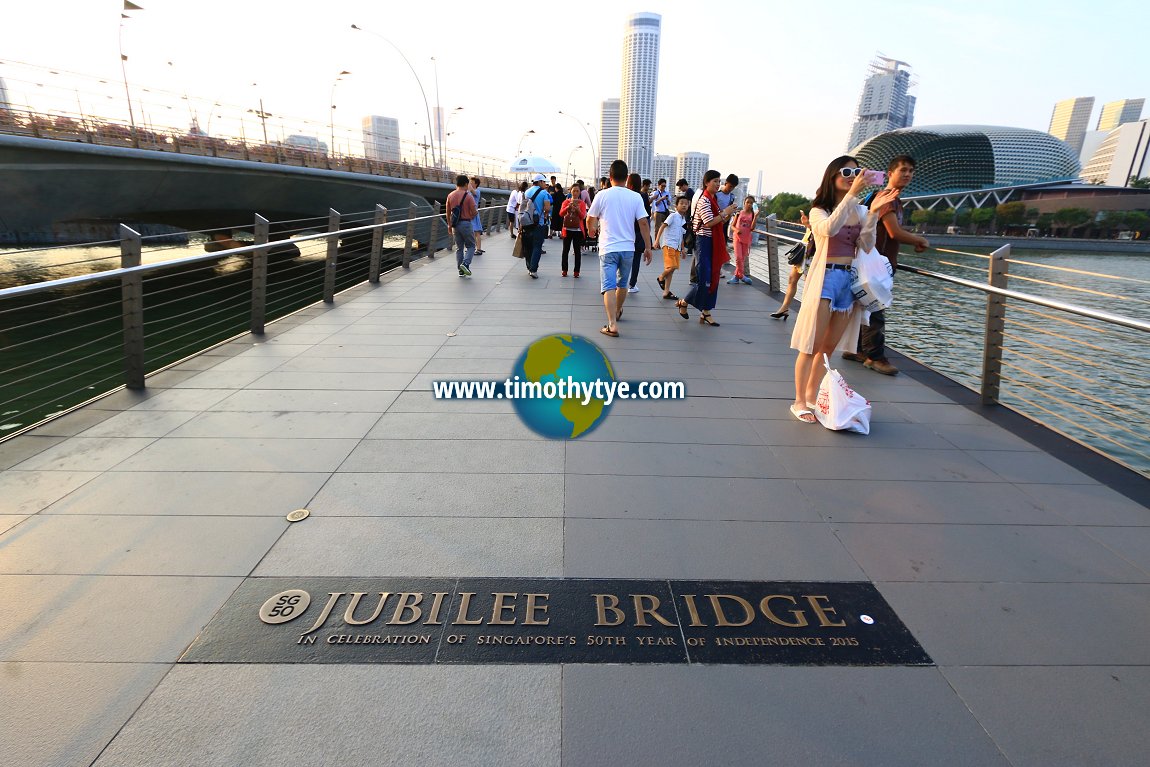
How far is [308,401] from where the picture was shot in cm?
453

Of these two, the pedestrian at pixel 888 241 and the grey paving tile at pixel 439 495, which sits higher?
the pedestrian at pixel 888 241

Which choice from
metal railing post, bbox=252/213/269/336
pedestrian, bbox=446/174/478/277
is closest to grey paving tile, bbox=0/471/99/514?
metal railing post, bbox=252/213/269/336

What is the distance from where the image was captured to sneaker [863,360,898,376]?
558cm

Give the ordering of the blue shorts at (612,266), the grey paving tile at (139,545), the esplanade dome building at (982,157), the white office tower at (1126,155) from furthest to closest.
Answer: the white office tower at (1126,155) → the esplanade dome building at (982,157) → the blue shorts at (612,266) → the grey paving tile at (139,545)

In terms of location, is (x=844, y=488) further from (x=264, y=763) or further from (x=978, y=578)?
(x=264, y=763)

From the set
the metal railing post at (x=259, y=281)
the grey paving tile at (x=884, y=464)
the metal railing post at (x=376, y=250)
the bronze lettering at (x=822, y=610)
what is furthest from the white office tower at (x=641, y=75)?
the bronze lettering at (x=822, y=610)

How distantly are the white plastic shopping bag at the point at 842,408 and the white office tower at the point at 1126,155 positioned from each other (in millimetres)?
178700

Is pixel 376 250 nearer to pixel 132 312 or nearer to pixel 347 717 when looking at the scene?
pixel 132 312

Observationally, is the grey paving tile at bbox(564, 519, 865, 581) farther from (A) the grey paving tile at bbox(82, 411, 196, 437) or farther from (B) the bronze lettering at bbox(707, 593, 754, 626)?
(A) the grey paving tile at bbox(82, 411, 196, 437)

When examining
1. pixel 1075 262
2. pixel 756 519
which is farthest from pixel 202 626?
pixel 1075 262

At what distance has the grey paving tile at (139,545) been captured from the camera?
249 cm

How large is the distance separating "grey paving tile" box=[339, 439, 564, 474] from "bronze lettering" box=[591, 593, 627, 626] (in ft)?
3.82

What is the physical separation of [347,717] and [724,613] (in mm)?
1384

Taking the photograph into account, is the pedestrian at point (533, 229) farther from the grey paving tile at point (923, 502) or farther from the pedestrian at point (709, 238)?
the grey paving tile at point (923, 502)
